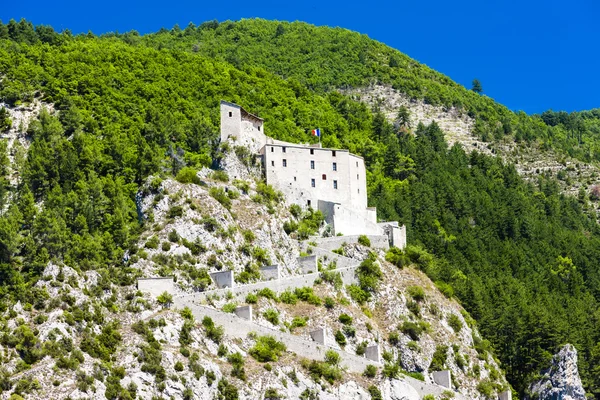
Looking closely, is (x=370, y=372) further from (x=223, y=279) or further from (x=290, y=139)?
(x=290, y=139)

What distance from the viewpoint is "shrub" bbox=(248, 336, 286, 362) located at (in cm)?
7462

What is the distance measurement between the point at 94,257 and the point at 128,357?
58.4 ft

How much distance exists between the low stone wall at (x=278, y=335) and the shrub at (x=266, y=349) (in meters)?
0.61

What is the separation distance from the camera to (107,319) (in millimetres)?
74562

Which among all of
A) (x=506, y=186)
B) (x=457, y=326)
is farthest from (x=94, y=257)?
(x=506, y=186)

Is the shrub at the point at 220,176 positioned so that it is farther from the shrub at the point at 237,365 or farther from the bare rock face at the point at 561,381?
the bare rock face at the point at 561,381

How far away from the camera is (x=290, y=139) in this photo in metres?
132

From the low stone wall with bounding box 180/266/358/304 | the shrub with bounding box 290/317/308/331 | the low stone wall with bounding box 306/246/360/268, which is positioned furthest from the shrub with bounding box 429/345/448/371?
the shrub with bounding box 290/317/308/331

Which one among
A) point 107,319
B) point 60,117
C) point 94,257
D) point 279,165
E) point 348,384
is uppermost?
point 60,117

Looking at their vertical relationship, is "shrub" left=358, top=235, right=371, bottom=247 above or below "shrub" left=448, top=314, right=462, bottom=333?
above

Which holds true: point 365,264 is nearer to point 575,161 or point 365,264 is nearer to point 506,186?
point 506,186

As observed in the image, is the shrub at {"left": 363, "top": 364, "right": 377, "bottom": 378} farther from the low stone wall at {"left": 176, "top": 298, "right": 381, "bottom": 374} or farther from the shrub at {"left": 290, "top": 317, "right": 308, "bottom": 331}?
the shrub at {"left": 290, "top": 317, "right": 308, "bottom": 331}

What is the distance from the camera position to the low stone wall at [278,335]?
76000 millimetres

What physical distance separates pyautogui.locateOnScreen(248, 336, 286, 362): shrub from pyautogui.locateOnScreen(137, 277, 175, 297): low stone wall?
25.8 feet
